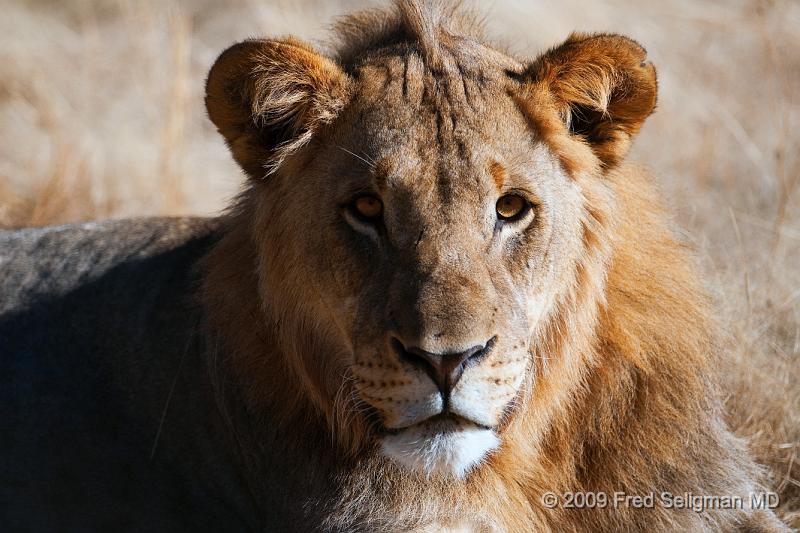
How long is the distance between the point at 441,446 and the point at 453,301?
0.43 meters

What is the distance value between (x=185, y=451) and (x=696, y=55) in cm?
719

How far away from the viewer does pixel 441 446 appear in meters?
3.06

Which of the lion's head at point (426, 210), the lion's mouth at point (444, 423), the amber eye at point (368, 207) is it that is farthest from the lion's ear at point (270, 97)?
the lion's mouth at point (444, 423)

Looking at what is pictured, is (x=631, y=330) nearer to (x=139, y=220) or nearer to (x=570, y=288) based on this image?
(x=570, y=288)

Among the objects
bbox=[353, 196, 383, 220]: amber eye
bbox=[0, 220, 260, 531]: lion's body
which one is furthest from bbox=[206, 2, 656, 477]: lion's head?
bbox=[0, 220, 260, 531]: lion's body

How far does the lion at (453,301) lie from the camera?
318 centimetres

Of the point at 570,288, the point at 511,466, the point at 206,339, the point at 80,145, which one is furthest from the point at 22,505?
the point at 80,145

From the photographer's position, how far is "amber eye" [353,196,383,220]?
3.38 m

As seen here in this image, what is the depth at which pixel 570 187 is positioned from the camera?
3590 millimetres

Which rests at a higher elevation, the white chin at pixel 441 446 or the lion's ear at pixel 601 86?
the lion's ear at pixel 601 86

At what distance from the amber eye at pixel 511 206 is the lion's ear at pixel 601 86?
0.43 meters

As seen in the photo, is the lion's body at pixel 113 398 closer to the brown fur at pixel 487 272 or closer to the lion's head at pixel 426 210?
the brown fur at pixel 487 272

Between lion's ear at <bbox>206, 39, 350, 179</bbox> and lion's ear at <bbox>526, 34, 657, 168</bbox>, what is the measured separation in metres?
0.72

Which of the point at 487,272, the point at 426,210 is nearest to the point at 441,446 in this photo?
the point at 487,272
